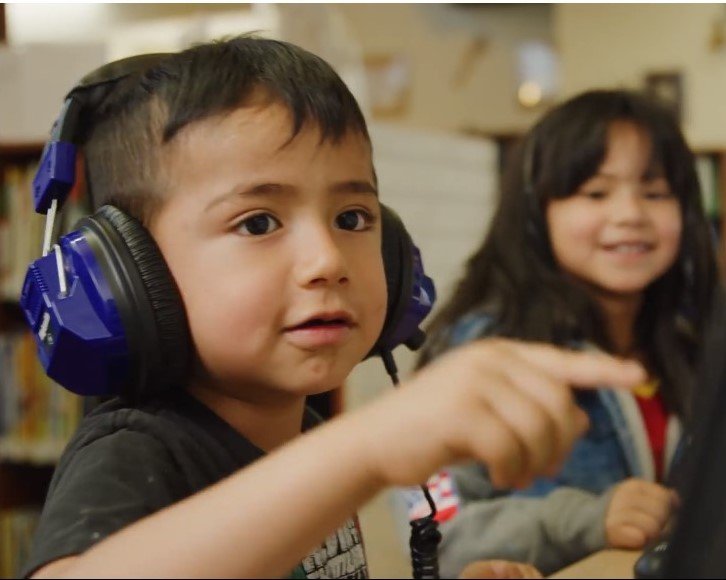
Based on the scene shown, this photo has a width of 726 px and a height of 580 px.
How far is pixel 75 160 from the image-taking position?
645 mm

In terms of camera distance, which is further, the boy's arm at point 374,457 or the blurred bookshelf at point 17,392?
the blurred bookshelf at point 17,392

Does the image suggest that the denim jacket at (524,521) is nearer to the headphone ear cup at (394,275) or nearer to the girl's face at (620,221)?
the headphone ear cup at (394,275)

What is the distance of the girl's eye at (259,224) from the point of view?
563mm

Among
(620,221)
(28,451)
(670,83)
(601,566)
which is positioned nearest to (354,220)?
(601,566)

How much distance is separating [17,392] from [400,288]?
4.93ft

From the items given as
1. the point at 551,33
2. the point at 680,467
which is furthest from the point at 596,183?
the point at 551,33

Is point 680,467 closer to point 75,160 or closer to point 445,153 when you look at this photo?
point 75,160

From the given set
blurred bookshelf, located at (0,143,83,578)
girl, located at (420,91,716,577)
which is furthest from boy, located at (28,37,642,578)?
blurred bookshelf, located at (0,143,83,578)

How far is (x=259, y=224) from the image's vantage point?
565 millimetres

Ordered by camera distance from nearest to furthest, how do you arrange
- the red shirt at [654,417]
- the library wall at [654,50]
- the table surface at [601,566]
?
1. the table surface at [601,566]
2. the red shirt at [654,417]
3. the library wall at [654,50]

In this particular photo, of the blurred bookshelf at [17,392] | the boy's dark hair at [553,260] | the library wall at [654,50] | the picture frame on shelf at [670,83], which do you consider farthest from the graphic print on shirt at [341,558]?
the picture frame on shelf at [670,83]

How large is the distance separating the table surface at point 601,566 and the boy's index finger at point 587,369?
0.41 meters

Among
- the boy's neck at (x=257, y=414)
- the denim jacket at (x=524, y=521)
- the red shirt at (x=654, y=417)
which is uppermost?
the boy's neck at (x=257, y=414)

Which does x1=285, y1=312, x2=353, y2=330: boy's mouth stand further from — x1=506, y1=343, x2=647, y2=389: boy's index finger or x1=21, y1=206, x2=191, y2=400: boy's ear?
x1=506, y1=343, x2=647, y2=389: boy's index finger
